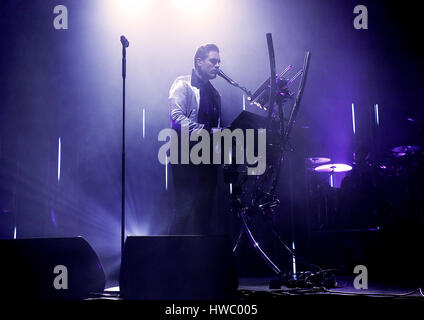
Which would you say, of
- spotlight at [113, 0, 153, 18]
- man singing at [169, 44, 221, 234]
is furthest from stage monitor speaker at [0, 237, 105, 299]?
spotlight at [113, 0, 153, 18]

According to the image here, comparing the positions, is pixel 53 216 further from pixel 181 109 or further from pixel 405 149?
pixel 405 149

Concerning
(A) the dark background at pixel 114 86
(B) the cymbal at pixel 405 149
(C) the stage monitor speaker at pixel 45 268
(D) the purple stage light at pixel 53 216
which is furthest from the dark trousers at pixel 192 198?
(B) the cymbal at pixel 405 149

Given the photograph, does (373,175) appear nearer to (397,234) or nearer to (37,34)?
(397,234)

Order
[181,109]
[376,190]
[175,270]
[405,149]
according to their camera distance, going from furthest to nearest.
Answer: [405,149], [376,190], [181,109], [175,270]

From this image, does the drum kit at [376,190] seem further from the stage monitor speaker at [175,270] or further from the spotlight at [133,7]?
the stage monitor speaker at [175,270]

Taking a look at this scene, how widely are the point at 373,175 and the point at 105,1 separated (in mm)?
3795

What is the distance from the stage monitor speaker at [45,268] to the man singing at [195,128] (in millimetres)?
739

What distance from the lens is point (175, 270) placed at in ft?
5.48

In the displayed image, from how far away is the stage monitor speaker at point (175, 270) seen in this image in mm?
1652

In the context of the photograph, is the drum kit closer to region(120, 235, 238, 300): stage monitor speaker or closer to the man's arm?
the man's arm
